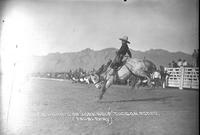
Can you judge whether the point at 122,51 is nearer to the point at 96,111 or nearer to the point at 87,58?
the point at 87,58

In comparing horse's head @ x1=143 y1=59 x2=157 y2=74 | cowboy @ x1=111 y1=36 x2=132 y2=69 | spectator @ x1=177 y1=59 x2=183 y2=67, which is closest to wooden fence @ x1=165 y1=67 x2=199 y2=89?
spectator @ x1=177 y1=59 x2=183 y2=67

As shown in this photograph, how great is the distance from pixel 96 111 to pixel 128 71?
56 cm

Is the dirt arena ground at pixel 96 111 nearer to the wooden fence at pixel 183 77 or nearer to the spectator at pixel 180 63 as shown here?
the wooden fence at pixel 183 77

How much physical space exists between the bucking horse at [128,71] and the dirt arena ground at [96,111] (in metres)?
0.09

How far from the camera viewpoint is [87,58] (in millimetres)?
2494

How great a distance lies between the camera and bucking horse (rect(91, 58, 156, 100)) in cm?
249

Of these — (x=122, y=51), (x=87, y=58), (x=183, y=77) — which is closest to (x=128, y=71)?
(x=122, y=51)

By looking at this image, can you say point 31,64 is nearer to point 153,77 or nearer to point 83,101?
point 83,101

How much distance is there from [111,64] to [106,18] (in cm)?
51

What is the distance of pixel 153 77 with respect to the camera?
249 centimetres

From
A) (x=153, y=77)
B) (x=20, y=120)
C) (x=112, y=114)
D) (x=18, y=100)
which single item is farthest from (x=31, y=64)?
(x=153, y=77)

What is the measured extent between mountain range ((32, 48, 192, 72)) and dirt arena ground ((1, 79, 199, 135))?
191 millimetres

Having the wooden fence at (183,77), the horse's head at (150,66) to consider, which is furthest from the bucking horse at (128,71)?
the wooden fence at (183,77)

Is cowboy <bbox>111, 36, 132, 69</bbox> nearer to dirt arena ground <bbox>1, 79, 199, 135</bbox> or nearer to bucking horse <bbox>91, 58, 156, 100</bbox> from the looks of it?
bucking horse <bbox>91, 58, 156, 100</bbox>
